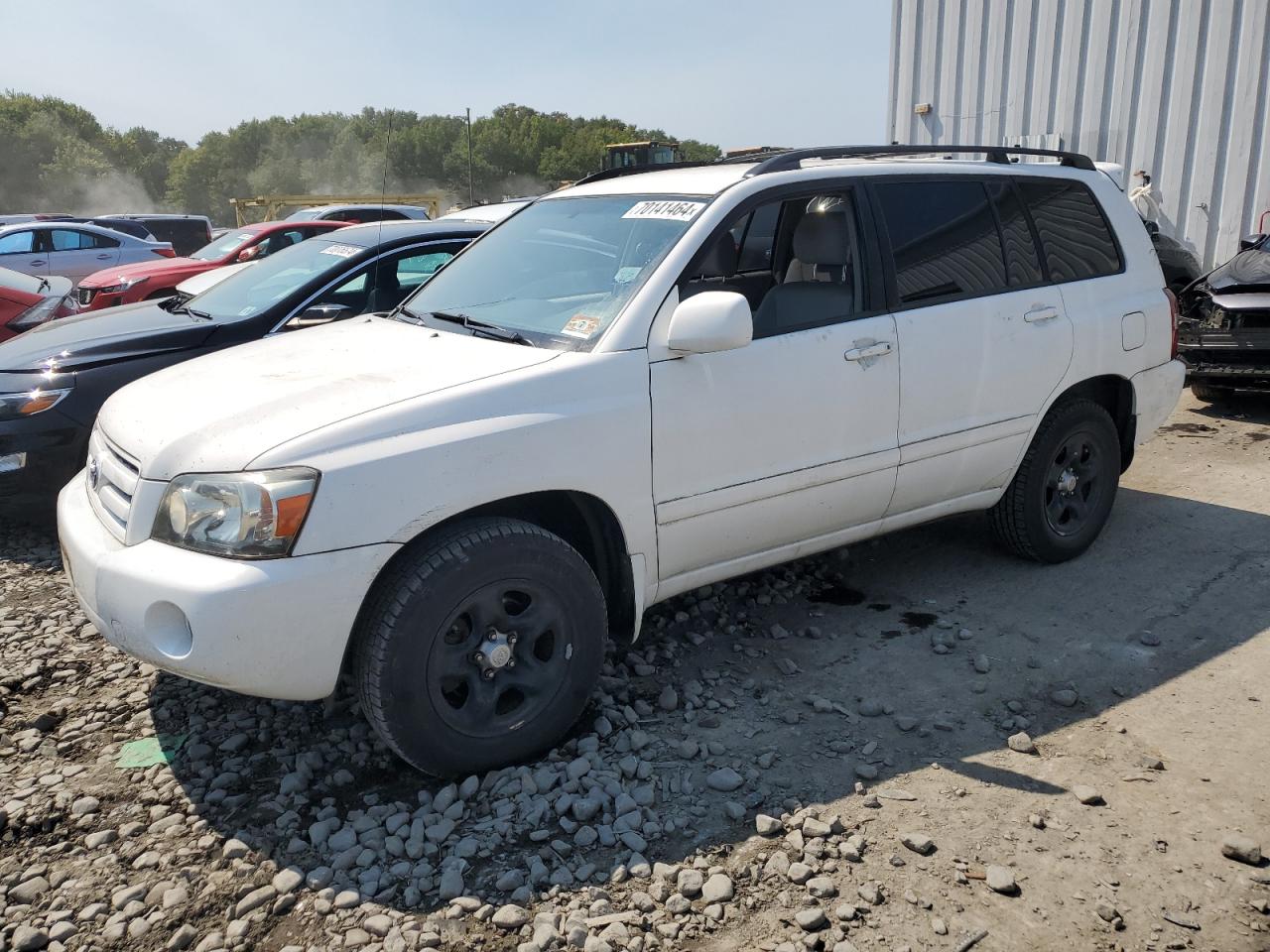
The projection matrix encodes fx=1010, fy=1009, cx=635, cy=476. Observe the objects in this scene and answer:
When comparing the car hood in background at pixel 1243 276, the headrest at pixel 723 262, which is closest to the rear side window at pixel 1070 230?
the headrest at pixel 723 262

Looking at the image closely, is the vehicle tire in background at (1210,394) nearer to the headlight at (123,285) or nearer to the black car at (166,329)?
the black car at (166,329)

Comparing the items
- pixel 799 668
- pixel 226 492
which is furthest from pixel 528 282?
pixel 799 668

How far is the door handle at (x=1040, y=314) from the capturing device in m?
4.25

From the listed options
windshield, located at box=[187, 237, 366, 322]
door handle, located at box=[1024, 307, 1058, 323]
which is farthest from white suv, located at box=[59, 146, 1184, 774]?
windshield, located at box=[187, 237, 366, 322]

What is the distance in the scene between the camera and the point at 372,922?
8.21ft

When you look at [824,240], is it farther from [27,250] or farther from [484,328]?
[27,250]

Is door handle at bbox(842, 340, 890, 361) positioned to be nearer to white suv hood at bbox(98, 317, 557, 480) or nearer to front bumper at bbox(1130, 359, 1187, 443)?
white suv hood at bbox(98, 317, 557, 480)

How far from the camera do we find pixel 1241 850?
267 centimetres

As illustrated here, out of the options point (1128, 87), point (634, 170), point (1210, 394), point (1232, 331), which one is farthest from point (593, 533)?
point (1128, 87)

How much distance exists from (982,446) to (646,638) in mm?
1601

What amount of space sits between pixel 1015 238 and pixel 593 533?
2369 mm

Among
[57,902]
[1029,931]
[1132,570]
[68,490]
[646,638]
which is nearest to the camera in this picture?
[1029,931]

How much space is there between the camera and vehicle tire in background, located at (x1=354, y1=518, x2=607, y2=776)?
2.83 m

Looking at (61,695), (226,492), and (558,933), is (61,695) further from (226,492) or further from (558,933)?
(558,933)
